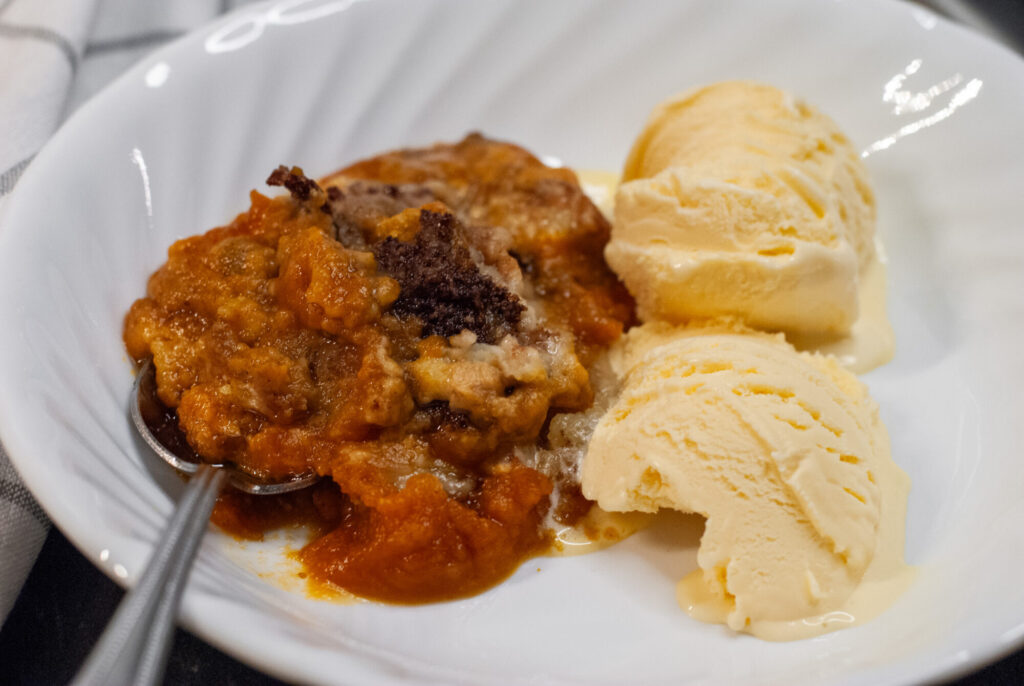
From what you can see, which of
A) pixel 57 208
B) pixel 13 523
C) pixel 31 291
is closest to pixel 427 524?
pixel 13 523

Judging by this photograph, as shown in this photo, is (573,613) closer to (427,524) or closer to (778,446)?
(427,524)

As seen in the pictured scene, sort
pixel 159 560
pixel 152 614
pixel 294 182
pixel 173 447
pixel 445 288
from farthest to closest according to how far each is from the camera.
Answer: pixel 294 182 → pixel 445 288 → pixel 173 447 → pixel 159 560 → pixel 152 614

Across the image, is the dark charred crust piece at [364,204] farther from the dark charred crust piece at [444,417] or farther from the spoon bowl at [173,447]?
the spoon bowl at [173,447]

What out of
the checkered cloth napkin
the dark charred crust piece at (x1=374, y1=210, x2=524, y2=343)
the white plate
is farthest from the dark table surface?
the dark charred crust piece at (x1=374, y1=210, x2=524, y2=343)

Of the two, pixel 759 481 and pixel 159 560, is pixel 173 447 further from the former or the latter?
pixel 759 481

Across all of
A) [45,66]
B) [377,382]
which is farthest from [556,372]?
[45,66]

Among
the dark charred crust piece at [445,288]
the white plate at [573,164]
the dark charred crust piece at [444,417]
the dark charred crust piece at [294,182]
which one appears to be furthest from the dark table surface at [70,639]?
the dark charred crust piece at [294,182]
